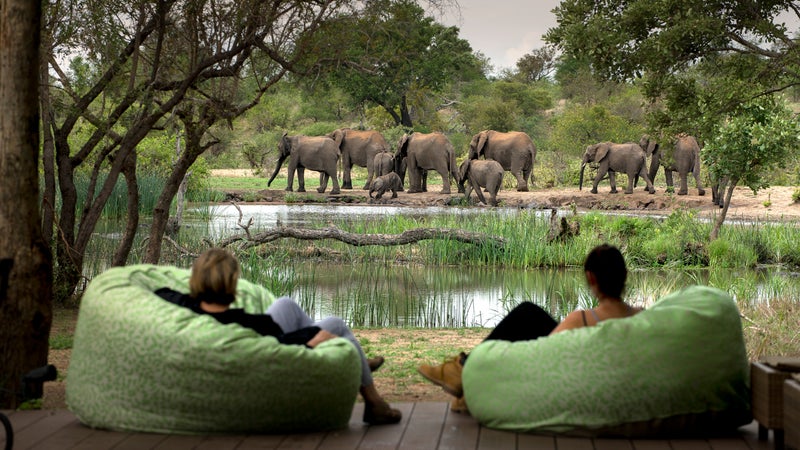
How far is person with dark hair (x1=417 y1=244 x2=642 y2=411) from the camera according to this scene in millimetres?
4379

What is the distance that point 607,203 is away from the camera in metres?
Result: 25.8

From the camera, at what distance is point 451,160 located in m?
29.9

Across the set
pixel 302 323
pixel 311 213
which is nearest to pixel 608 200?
pixel 311 213

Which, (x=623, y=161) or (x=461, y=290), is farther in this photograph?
(x=623, y=161)

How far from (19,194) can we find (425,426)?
1940mm

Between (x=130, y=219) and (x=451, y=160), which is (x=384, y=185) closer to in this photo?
(x=451, y=160)

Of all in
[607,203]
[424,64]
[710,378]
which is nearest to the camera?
[710,378]

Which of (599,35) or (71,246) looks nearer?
(71,246)

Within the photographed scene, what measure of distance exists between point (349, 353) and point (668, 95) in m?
8.08

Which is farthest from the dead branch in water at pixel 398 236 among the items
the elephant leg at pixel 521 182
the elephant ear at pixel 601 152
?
the elephant leg at pixel 521 182

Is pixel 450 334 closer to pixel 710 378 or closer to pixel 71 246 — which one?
pixel 71 246

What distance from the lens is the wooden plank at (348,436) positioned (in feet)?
13.8

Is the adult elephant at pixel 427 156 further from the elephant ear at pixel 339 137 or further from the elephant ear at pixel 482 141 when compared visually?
the elephant ear at pixel 339 137

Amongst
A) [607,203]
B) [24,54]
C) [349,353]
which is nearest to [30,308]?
[24,54]
